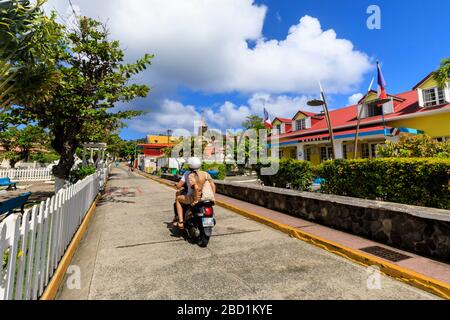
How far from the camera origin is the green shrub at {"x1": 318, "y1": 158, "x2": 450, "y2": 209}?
4866 millimetres

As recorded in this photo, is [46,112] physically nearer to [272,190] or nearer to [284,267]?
[272,190]

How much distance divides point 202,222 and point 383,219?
11.1 ft

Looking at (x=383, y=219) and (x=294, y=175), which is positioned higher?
(x=294, y=175)

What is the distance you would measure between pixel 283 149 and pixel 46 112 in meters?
23.9

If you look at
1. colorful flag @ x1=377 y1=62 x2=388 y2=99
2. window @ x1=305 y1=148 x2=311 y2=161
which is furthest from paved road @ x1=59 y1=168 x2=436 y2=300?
window @ x1=305 y1=148 x2=311 y2=161

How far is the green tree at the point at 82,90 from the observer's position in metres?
7.94

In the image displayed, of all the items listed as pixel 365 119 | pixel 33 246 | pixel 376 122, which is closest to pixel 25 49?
pixel 33 246

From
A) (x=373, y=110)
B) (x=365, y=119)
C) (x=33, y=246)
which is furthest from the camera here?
(x=373, y=110)

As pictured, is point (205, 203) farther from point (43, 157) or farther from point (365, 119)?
point (43, 157)

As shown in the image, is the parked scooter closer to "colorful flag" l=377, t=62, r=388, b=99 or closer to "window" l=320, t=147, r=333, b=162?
"colorful flag" l=377, t=62, r=388, b=99

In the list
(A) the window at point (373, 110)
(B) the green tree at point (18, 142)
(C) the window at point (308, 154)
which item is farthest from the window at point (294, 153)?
(B) the green tree at point (18, 142)

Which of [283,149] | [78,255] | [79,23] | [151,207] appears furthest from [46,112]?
[283,149]

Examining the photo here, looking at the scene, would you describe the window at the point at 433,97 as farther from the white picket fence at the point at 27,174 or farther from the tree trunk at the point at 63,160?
the white picket fence at the point at 27,174

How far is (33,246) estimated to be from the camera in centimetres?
278
